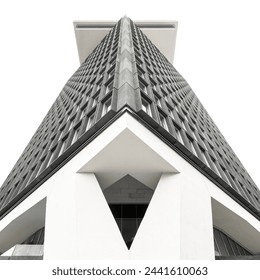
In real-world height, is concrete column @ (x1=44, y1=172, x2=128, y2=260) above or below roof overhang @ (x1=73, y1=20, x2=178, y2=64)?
below

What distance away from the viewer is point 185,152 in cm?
1603

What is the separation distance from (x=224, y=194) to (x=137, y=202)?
16.7ft

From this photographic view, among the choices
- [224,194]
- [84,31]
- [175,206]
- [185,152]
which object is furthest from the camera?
[84,31]

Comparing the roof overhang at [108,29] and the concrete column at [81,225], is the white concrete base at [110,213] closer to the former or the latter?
the concrete column at [81,225]

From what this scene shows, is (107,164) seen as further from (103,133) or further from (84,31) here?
(84,31)

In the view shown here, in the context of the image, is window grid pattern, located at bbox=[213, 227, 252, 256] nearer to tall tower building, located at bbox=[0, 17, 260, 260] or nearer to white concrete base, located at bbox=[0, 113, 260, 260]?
tall tower building, located at bbox=[0, 17, 260, 260]

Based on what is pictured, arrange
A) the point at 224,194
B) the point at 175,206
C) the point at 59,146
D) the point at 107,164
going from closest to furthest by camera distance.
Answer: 1. the point at 175,206
2. the point at 107,164
3. the point at 224,194
4. the point at 59,146

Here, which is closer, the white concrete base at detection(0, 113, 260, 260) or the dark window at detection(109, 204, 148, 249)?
the white concrete base at detection(0, 113, 260, 260)

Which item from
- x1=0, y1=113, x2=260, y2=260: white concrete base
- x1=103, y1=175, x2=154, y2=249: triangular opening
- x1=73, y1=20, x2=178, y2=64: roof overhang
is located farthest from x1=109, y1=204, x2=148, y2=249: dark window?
x1=73, y1=20, x2=178, y2=64: roof overhang

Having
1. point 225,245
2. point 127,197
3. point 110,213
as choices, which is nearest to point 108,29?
point 127,197

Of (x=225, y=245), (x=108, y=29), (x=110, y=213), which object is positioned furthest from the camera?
(x=108, y=29)

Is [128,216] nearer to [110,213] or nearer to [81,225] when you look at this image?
[110,213]

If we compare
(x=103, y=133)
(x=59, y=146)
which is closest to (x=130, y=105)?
(x=103, y=133)

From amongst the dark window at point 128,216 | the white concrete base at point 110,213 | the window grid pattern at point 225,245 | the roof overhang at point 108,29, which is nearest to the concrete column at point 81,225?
the white concrete base at point 110,213
